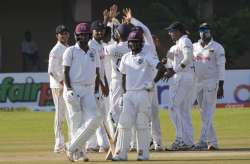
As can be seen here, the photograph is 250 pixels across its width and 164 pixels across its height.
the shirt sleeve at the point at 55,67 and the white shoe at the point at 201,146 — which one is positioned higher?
→ the shirt sleeve at the point at 55,67

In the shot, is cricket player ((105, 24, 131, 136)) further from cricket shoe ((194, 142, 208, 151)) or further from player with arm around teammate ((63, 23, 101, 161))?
cricket shoe ((194, 142, 208, 151))

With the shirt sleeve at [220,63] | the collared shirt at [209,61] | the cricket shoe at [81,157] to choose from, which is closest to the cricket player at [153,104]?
the collared shirt at [209,61]

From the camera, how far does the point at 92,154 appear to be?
18047mm

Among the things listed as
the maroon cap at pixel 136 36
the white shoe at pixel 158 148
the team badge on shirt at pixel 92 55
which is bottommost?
the white shoe at pixel 158 148

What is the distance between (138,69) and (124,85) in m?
0.37

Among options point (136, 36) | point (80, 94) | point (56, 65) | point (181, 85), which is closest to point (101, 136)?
point (56, 65)

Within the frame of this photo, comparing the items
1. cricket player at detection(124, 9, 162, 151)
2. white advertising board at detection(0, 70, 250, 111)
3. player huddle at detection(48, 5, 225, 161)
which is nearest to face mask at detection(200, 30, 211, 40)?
player huddle at detection(48, 5, 225, 161)

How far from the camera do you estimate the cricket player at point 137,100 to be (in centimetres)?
1602

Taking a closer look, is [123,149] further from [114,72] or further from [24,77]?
[24,77]

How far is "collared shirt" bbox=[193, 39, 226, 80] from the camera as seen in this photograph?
760 inches

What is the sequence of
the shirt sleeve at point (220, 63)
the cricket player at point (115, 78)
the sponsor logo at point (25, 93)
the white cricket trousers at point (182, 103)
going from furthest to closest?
the sponsor logo at point (25, 93) < the shirt sleeve at point (220, 63) < the white cricket trousers at point (182, 103) < the cricket player at point (115, 78)

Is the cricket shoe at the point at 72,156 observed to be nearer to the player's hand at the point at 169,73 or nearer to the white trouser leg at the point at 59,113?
the white trouser leg at the point at 59,113

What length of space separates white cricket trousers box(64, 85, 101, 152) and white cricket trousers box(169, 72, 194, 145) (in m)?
3.15

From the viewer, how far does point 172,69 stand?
1891 centimetres
